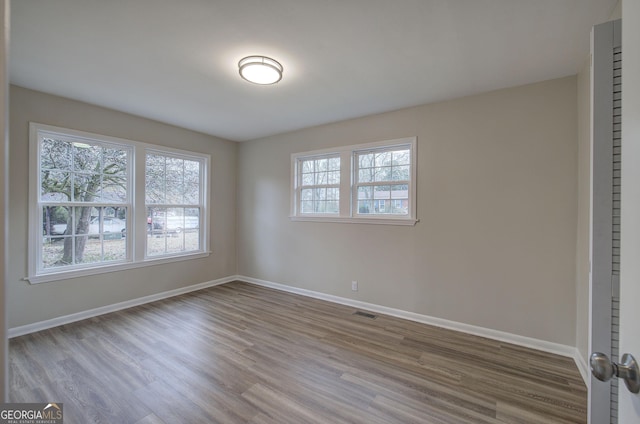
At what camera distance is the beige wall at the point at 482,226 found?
2613 mm

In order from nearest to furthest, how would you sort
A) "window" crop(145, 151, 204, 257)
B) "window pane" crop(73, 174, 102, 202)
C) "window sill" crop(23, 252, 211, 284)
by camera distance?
"window sill" crop(23, 252, 211, 284)
"window pane" crop(73, 174, 102, 202)
"window" crop(145, 151, 204, 257)

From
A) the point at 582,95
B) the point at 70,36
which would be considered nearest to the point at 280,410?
the point at 70,36

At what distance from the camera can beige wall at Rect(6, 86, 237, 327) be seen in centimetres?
289

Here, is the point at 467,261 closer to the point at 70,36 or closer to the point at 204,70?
the point at 204,70

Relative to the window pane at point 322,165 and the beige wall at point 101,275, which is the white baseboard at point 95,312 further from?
the window pane at point 322,165

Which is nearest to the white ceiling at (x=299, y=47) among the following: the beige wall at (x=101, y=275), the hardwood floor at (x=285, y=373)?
the beige wall at (x=101, y=275)

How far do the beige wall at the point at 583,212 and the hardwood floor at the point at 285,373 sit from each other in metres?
0.36

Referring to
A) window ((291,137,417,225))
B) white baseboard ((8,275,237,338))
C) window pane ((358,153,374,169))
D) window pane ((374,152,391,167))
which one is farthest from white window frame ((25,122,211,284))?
window pane ((374,152,391,167))

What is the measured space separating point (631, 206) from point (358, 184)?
328 cm

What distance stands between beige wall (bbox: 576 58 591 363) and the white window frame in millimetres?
4786

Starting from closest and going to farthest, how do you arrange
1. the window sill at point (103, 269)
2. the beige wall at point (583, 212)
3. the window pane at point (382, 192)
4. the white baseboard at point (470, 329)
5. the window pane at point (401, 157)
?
1. the beige wall at point (583, 212)
2. the white baseboard at point (470, 329)
3. the window sill at point (103, 269)
4. the window pane at point (401, 157)
5. the window pane at point (382, 192)

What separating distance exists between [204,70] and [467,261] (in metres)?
3.31

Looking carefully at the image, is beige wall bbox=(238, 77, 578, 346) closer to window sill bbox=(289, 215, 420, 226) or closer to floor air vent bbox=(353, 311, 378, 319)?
window sill bbox=(289, 215, 420, 226)

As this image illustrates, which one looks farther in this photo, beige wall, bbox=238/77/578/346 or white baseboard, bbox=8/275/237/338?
white baseboard, bbox=8/275/237/338
